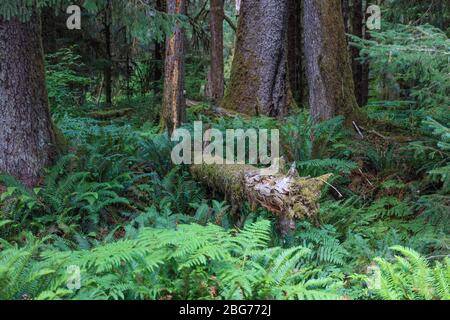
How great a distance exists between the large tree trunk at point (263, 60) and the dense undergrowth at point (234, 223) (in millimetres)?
888

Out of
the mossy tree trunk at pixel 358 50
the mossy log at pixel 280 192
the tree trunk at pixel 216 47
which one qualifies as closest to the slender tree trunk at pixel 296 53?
the mossy tree trunk at pixel 358 50

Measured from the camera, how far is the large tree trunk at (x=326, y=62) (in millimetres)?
8961

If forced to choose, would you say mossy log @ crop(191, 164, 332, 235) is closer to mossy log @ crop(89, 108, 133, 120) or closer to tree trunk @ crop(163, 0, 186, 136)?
tree trunk @ crop(163, 0, 186, 136)

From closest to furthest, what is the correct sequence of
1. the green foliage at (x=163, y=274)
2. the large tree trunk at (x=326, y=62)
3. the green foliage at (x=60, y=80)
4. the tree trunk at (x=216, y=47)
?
the green foliage at (x=163, y=274) < the large tree trunk at (x=326, y=62) < the green foliage at (x=60, y=80) < the tree trunk at (x=216, y=47)

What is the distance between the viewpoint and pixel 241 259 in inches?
175

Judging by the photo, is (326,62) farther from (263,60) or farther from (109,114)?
(109,114)

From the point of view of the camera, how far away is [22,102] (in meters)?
6.71

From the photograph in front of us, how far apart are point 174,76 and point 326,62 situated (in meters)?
2.83

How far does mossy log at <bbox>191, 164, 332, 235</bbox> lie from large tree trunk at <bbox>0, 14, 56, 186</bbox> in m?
2.86

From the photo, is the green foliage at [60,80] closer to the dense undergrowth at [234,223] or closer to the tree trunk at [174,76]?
the dense undergrowth at [234,223]

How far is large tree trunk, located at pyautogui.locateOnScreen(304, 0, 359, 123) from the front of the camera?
29.4 ft

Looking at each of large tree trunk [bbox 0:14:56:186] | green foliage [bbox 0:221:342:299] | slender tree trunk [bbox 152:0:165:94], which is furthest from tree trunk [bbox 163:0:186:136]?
slender tree trunk [bbox 152:0:165:94]

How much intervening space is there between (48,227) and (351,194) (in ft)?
14.4
